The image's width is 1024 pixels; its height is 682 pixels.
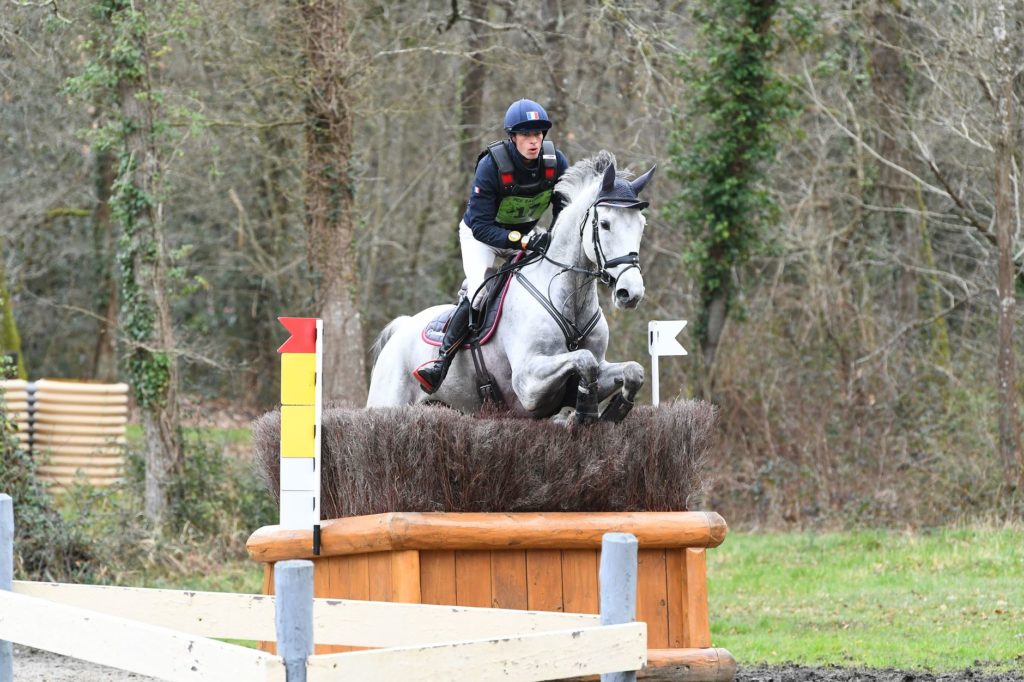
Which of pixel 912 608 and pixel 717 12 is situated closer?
pixel 912 608

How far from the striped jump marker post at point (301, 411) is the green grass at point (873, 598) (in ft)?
10.5

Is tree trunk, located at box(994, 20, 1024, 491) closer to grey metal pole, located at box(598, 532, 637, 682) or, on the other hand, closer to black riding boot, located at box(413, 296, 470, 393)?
black riding boot, located at box(413, 296, 470, 393)

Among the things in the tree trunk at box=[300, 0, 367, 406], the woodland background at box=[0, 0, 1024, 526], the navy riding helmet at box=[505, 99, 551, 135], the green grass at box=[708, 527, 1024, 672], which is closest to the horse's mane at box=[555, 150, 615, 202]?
the navy riding helmet at box=[505, 99, 551, 135]

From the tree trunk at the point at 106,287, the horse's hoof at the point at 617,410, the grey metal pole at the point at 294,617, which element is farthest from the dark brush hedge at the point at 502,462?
the tree trunk at the point at 106,287

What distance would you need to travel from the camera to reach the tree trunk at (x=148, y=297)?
39.5 ft

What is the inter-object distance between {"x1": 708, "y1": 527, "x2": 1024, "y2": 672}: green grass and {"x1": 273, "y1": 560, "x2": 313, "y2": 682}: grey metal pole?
4563 mm

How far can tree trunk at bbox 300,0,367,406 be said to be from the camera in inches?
→ 498

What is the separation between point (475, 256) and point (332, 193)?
633 centimetres

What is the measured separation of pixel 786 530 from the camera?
523 inches

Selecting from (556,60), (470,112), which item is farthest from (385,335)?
(470,112)

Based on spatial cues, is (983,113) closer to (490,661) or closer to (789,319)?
(789,319)

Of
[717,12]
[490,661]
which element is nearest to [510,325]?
[490,661]

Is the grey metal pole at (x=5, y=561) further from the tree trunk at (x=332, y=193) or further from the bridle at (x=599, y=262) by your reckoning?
the tree trunk at (x=332, y=193)

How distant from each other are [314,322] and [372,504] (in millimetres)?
819
